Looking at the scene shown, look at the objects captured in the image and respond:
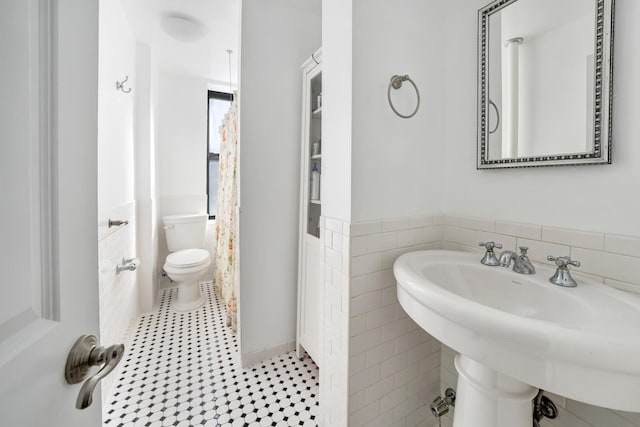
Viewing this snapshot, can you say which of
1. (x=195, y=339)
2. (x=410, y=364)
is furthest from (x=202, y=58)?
(x=410, y=364)

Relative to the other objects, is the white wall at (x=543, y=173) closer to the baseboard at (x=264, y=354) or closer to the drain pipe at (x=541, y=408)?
the drain pipe at (x=541, y=408)

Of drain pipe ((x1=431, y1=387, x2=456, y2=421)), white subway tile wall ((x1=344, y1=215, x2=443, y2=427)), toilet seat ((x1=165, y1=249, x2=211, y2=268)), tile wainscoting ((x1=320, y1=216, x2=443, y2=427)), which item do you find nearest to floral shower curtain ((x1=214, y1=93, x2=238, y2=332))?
toilet seat ((x1=165, y1=249, x2=211, y2=268))

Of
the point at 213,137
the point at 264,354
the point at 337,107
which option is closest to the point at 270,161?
the point at 337,107

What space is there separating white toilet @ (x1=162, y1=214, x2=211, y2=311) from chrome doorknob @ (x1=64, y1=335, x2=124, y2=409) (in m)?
1.99

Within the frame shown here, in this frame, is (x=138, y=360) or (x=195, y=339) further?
(x=195, y=339)

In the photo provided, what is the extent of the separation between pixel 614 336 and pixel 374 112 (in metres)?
0.90

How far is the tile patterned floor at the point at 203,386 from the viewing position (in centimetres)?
131

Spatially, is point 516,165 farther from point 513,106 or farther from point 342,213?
point 342,213

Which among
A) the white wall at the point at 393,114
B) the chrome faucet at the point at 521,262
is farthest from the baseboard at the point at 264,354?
the chrome faucet at the point at 521,262

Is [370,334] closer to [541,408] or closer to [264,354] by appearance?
[541,408]

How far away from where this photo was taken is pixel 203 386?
4.99ft

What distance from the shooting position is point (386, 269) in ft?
3.57

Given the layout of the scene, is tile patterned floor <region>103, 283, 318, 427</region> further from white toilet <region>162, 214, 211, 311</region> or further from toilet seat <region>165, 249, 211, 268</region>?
toilet seat <region>165, 249, 211, 268</region>

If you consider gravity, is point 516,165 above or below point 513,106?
below
